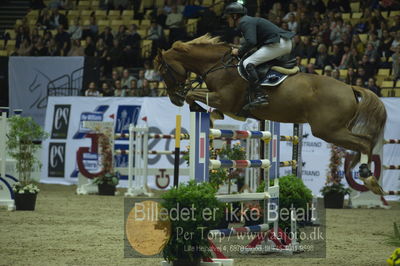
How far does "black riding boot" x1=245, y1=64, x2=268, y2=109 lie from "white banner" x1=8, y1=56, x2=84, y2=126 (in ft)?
38.1

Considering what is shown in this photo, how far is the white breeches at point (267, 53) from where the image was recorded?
7.94 meters

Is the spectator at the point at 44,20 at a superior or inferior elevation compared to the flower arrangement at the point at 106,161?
superior

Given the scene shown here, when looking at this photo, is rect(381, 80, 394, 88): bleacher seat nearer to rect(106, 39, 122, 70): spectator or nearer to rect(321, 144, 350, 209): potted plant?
rect(321, 144, 350, 209): potted plant

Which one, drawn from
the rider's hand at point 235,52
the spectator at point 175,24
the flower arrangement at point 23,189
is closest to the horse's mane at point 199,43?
the rider's hand at point 235,52

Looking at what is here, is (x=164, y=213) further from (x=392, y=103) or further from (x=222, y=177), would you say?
(x=392, y=103)

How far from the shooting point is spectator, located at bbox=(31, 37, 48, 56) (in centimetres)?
2102

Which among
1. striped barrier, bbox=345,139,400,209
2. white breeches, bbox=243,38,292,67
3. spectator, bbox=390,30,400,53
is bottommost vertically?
striped barrier, bbox=345,139,400,209

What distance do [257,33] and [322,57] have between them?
8.98 metres

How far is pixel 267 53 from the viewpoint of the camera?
26.2 feet

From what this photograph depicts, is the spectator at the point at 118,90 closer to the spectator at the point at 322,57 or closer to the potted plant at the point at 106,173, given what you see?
the potted plant at the point at 106,173

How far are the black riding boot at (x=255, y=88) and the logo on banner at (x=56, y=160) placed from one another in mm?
9961

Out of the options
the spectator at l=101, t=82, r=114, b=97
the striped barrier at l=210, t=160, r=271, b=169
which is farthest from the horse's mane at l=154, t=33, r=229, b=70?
the spectator at l=101, t=82, r=114, b=97

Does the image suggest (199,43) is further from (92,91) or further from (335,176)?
(92,91)

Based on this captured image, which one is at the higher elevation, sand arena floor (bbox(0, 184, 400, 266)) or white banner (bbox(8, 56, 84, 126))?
white banner (bbox(8, 56, 84, 126))
